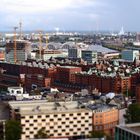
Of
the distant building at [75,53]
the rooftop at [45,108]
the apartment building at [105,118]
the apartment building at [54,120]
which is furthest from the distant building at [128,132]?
the distant building at [75,53]

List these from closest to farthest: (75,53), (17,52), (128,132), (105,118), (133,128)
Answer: (128,132) → (133,128) → (105,118) → (17,52) → (75,53)

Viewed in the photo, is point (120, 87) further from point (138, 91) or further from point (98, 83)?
point (138, 91)

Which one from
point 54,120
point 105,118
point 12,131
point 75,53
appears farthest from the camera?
point 75,53

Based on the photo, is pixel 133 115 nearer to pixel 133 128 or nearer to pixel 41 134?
pixel 133 128

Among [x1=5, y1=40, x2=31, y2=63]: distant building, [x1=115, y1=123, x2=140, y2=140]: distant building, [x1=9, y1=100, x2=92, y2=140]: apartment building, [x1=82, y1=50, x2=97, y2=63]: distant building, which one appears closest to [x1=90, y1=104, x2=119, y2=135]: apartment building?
[x1=9, y1=100, x2=92, y2=140]: apartment building

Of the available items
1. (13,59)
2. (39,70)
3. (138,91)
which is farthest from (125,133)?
(13,59)

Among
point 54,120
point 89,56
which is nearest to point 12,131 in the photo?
point 54,120

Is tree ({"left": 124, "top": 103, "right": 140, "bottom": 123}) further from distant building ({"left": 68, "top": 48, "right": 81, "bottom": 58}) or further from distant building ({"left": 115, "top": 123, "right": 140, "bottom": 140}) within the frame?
distant building ({"left": 68, "top": 48, "right": 81, "bottom": 58})
